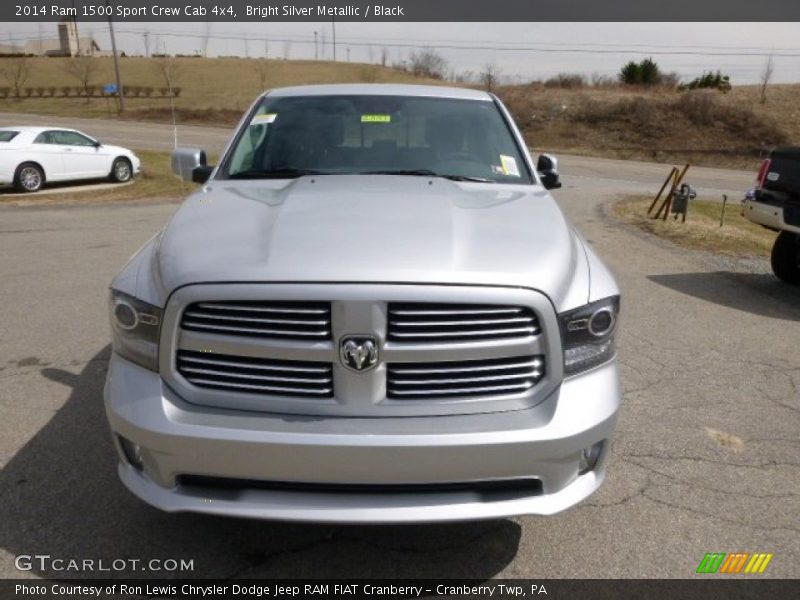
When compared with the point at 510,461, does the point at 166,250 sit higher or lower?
higher

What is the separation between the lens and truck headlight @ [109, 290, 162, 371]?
8.02ft

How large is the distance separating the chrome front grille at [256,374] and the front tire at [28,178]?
15.1 meters

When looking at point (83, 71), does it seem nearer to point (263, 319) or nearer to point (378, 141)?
point (378, 141)

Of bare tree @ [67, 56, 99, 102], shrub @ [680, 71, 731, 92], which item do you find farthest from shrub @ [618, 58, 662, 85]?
bare tree @ [67, 56, 99, 102]

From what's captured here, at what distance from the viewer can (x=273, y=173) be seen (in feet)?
12.4

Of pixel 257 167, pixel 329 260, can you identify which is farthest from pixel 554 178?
pixel 329 260

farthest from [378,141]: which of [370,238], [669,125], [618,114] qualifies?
[618,114]

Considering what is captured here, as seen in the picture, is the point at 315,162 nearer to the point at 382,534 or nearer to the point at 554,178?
the point at 554,178

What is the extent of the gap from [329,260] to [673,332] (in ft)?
14.2

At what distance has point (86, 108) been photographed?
53.6 metres

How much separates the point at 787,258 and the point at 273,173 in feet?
20.7

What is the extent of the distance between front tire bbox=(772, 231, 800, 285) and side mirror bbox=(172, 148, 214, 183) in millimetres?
6377

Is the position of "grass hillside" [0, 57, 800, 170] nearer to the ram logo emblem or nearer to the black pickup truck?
the black pickup truck

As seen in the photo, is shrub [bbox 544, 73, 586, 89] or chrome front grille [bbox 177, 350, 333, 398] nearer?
chrome front grille [bbox 177, 350, 333, 398]
